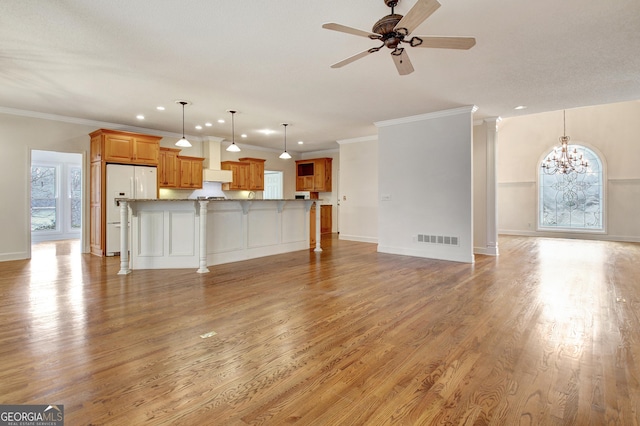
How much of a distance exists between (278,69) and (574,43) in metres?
3.18

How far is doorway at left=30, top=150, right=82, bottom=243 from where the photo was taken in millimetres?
8883

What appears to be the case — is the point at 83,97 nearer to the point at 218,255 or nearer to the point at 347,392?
the point at 218,255

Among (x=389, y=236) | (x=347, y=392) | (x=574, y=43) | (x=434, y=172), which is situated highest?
(x=574, y=43)

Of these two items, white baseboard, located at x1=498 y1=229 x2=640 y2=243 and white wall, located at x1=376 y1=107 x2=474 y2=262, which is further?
white baseboard, located at x1=498 y1=229 x2=640 y2=243

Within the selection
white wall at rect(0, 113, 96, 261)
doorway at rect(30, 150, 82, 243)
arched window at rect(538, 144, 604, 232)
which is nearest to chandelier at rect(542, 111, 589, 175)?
arched window at rect(538, 144, 604, 232)

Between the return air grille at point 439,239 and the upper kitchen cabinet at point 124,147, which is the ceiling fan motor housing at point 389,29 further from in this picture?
the upper kitchen cabinet at point 124,147

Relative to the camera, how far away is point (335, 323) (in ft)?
9.28

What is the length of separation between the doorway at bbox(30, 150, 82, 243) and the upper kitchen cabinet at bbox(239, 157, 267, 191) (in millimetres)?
4620

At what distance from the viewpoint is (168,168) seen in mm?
7531

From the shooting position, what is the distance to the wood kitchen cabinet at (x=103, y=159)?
6.21m

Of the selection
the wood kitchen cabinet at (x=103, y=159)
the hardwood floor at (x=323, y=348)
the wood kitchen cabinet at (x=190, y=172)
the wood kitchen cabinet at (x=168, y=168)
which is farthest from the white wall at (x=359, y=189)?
the wood kitchen cabinet at (x=103, y=159)

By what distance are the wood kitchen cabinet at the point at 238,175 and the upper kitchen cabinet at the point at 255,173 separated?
64mm

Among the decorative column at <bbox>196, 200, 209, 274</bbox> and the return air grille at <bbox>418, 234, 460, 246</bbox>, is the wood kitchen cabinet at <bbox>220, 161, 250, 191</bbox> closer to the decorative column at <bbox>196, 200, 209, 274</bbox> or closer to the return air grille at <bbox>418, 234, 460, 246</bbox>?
the decorative column at <bbox>196, 200, 209, 274</bbox>

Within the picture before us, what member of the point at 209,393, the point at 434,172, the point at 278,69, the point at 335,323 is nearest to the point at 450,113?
the point at 434,172
